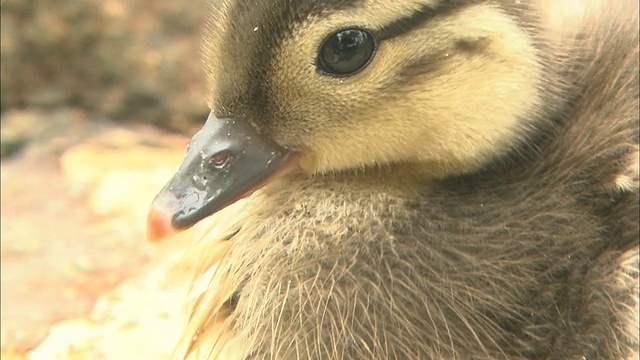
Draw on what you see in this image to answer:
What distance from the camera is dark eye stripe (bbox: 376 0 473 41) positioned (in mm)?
1081

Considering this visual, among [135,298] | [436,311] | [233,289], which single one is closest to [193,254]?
[135,298]

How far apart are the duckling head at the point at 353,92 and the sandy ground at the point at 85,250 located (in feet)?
1.65

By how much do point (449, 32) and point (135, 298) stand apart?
859 mm

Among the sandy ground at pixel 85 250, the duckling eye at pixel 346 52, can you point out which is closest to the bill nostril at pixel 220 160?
the duckling eye at pixel 346 52

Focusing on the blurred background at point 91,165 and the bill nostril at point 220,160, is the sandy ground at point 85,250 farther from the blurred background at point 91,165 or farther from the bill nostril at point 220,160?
the bill nostril at point 220,160

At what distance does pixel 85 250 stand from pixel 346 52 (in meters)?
0.91

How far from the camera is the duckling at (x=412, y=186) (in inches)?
43.3

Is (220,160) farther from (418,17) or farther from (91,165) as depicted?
(91,165)

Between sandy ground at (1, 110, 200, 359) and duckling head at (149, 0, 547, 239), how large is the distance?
1.65ft

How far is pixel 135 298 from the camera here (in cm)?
167

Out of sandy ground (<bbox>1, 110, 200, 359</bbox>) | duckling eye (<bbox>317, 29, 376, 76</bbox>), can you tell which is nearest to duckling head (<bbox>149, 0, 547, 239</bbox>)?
duckling eye (<bbox>317, 29, 376, 76</bbox>)

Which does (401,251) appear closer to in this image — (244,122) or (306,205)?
(306,205)

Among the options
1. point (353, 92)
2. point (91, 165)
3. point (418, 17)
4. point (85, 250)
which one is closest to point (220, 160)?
point (353, 92)

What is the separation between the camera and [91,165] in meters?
2.04
